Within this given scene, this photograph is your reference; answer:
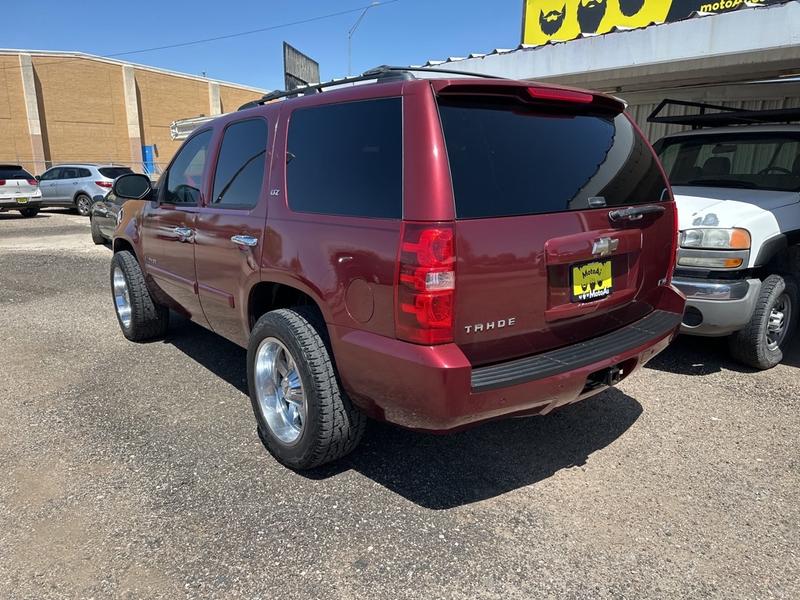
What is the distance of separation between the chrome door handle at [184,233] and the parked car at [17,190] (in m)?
16.7

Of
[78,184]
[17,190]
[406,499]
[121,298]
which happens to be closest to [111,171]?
[78,184]

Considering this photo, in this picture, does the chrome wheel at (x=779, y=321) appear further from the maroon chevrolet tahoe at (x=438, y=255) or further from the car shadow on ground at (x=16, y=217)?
the car shadow on ground at (x=16, y=217)

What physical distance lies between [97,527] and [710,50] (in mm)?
6907

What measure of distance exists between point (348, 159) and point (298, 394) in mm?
1293

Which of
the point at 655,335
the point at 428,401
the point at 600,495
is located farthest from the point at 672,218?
the point at 428,401

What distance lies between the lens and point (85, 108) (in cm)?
3738

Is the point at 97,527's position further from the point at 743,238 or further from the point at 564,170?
the point at 743,238

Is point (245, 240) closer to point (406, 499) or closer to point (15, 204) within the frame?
point (406, 499)

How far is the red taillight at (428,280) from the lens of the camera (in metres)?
2.29

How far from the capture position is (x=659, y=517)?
2789 mm

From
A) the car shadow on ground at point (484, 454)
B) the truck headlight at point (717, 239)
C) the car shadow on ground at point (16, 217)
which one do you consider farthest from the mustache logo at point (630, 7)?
the car shadow on ground at point (16, 217)

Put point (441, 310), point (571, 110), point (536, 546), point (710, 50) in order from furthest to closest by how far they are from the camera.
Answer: point (710, 50) < point (571, 110) < point (536, 546) < point (441, 310)

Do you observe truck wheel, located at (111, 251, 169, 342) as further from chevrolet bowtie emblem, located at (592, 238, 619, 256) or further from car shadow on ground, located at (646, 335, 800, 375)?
car shadow on ground, located at (646, 335, 800, 375)

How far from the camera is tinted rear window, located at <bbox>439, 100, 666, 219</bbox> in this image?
245cm
